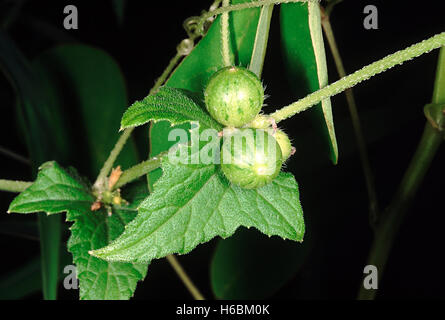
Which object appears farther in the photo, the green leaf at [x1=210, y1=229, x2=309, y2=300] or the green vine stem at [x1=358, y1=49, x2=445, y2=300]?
the green leaf at [x1=210, y1=229, x2=309, y2=300]

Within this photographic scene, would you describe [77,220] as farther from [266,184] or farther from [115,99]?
[115,99]

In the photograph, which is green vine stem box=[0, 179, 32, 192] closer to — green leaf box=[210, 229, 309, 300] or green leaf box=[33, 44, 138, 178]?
green leaf box=[33, 44, 138, 178]

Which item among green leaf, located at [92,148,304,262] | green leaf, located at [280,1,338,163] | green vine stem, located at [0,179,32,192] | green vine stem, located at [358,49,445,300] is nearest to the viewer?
green leaf, located at [92,148,304,262]

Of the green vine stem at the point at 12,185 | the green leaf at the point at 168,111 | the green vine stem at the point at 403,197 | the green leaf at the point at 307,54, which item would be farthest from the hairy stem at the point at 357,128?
the green vine stem at the point at 12,185

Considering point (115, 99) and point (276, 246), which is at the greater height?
point (115, 99)

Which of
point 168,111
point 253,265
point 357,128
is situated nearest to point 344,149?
point 357,128

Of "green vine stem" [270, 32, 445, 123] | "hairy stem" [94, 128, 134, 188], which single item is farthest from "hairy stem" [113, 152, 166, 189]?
"green vine stem" [270, 32, 445, 123]

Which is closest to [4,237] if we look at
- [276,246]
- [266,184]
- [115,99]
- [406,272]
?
[115,99]
